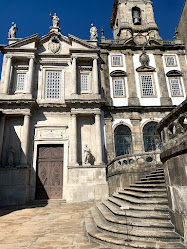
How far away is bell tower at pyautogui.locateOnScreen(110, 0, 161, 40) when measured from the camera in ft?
75.8

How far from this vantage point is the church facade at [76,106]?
14.5m

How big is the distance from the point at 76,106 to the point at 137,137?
606cm

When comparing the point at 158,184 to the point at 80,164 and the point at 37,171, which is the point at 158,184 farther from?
the point at 37,171

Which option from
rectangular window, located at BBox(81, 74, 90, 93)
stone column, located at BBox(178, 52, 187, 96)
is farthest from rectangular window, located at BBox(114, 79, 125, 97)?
stone column, located at BBox(178, 52, 187, 96)

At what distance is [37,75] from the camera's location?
58.9 ft

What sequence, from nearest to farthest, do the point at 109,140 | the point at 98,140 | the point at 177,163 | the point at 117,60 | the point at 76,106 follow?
1. the point at 177,163
2. the point at 98,140
3. the point at 76,106
4. the point at 109,140
5. the point at 117,60

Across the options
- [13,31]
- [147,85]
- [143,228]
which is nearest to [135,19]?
[147,85]

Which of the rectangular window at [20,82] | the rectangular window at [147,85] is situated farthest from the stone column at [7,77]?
the rectangular window at [147,85]

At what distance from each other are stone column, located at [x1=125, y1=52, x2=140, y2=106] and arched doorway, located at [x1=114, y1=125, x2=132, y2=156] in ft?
8.35

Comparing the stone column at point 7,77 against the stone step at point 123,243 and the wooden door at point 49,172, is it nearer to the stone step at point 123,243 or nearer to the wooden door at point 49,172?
the wooden door at point 49,172

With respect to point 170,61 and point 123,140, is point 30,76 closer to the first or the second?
point 123,140

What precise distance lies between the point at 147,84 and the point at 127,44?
193 inches

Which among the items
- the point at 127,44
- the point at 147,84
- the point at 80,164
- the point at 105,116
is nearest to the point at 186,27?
the point at 127,44

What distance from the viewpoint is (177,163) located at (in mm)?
4574
